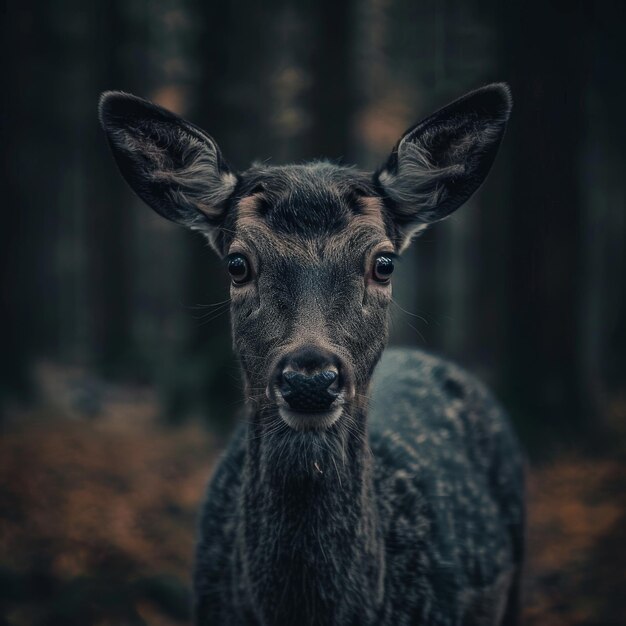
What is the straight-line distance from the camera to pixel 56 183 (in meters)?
25.6

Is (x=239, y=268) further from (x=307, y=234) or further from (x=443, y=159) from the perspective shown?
(x=443, y=159)

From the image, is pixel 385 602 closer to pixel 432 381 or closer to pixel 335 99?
pixel 432 381

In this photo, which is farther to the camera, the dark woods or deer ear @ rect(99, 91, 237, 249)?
the dark woods

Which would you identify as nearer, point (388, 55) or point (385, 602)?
point (385, 602)

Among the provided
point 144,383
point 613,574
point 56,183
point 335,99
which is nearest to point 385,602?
point 613,574

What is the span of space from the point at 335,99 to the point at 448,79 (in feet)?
6.36

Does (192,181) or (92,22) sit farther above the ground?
(92,22)

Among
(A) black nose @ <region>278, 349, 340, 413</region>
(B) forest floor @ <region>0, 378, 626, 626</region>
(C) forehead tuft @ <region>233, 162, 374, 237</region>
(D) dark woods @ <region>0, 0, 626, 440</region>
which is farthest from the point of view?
(D) dark woods @ <region>0, 0, 626, 440</region>

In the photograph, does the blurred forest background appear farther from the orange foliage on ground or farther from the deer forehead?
the deer forehead

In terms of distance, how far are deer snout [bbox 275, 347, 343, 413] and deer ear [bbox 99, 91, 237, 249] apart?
1438 millimetres

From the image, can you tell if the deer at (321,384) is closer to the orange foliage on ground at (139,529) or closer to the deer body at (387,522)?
the deer body at (387,522)

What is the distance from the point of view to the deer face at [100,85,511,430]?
310 cm

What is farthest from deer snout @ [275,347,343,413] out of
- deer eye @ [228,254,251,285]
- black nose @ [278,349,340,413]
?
deer eye @ [228,254,251,285]

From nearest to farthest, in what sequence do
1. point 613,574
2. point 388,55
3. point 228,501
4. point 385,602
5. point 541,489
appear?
point 385,602 < point 228,501 < point 613,574 < point 541,489 < point 388,55
